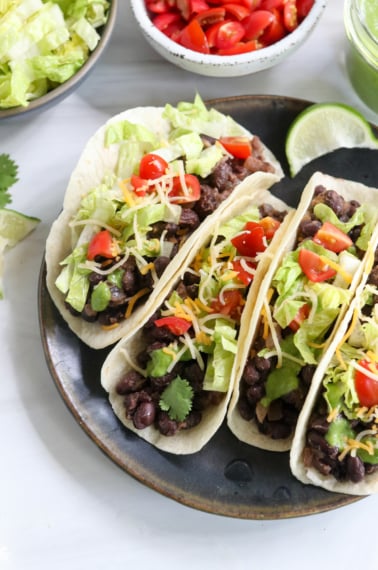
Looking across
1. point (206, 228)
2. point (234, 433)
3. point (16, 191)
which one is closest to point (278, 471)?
point (234, 433)

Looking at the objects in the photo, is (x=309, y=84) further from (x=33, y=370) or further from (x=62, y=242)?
(x=33, y=370)

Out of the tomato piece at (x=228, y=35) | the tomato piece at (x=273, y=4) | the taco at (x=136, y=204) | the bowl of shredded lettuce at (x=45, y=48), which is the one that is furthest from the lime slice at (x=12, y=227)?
the tomato piece at (x=273, y=4)

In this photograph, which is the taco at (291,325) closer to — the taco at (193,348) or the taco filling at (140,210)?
the taco at (193,348)

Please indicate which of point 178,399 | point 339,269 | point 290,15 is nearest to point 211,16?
point 290,15

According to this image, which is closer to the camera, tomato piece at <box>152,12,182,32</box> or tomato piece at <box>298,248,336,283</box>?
tomato piece at <box>298,248,336,283</box>

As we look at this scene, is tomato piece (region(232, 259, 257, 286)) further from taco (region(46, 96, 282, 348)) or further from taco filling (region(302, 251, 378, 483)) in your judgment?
taco filling (region(302, 251, 378, 483))

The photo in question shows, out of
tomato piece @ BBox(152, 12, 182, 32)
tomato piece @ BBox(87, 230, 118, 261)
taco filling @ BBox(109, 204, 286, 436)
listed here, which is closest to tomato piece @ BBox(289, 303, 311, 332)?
taco filling @ BBox(109, 204, 286, 436)
